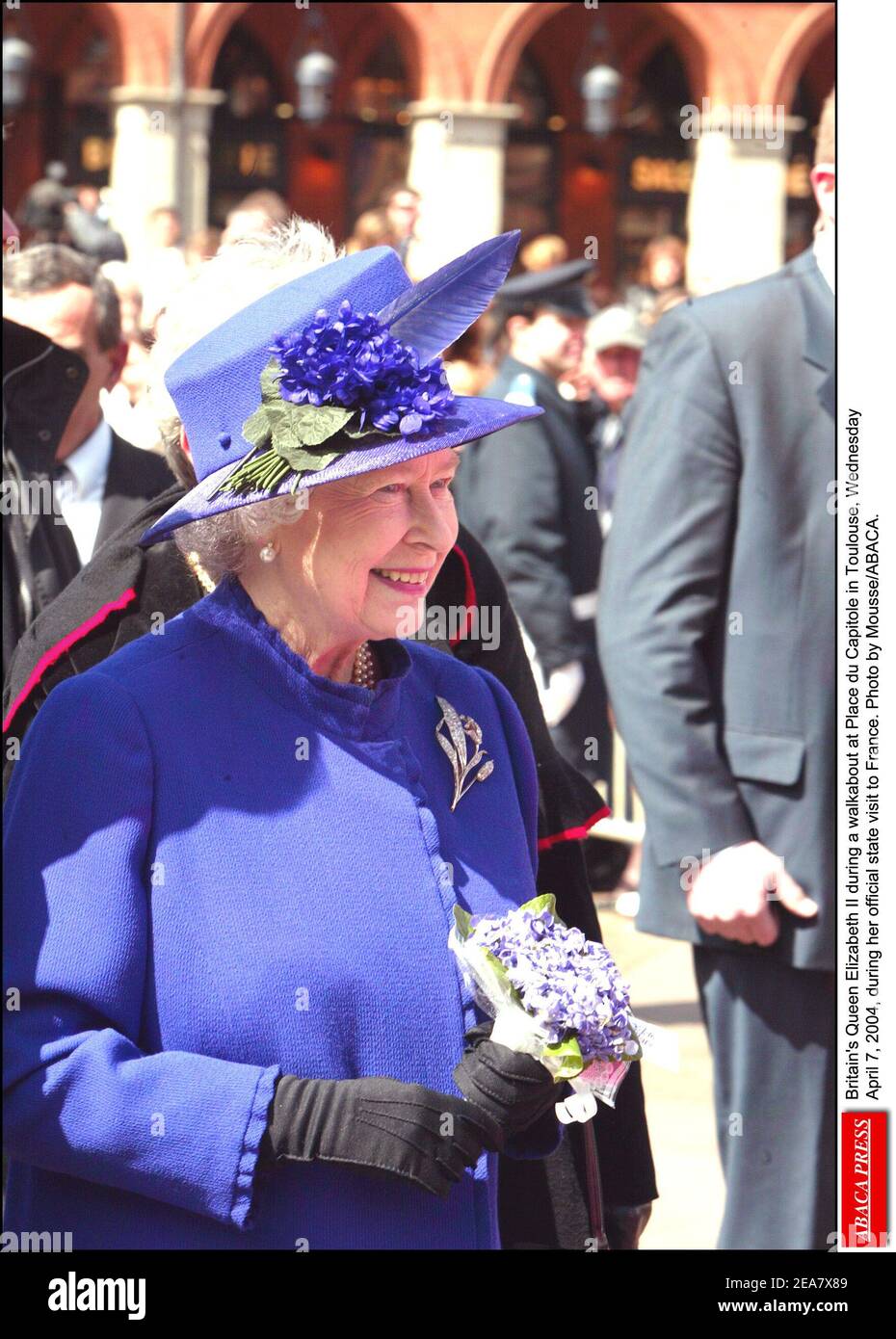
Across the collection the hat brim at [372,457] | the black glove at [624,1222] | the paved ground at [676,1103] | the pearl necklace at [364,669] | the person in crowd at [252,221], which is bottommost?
the paved ground at [676,1103]

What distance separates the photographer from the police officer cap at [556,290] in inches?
320

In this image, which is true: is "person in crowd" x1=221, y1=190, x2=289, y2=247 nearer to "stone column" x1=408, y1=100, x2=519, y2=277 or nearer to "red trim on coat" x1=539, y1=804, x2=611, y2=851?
"red trim on coat" x1=539, y1=804, x2=611, y2=851

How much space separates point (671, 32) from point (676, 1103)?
22.1m

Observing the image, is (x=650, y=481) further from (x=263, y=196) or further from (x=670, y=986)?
(x=263, y=196)

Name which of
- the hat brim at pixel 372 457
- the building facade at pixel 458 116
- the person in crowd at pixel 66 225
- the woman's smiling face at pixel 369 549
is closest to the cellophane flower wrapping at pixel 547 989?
the woman's smiling face at pixel 369 549

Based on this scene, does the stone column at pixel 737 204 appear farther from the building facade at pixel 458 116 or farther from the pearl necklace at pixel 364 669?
the pearl necklace at pixel 364 669

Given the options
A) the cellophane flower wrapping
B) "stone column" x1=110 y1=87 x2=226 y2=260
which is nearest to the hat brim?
the cellophane flower wrapping

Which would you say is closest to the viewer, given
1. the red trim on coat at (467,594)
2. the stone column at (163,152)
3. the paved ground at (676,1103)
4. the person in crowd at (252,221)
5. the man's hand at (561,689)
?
the person in crowd at (252,221)

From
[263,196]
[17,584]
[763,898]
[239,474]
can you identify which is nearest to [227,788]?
[239,474]

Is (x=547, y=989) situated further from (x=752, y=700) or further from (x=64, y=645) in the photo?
(x=752, y=700)

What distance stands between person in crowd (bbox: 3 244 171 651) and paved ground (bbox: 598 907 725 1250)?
157cm

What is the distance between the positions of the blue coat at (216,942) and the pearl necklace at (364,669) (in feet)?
0.19

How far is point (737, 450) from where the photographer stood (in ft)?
12.8

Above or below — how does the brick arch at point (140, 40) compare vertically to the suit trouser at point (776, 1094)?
above
